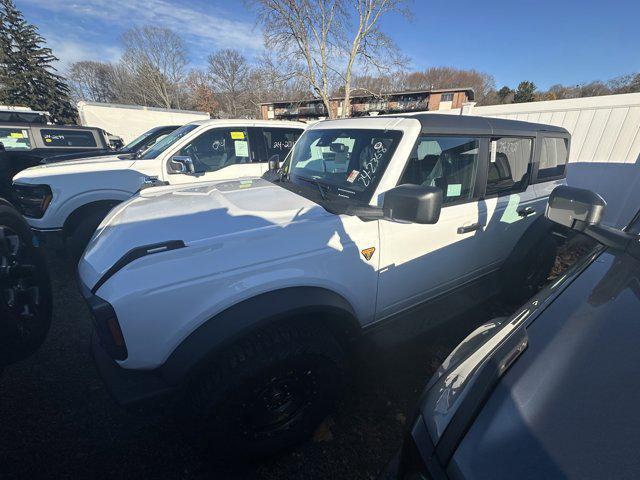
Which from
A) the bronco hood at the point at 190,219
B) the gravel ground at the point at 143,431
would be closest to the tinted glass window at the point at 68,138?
the gravel ground at the point at 143,431

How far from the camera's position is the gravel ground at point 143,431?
5.69 feet

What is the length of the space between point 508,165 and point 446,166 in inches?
36.7

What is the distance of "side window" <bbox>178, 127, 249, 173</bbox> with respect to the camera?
4.50 metres

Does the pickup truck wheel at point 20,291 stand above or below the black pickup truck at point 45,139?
below

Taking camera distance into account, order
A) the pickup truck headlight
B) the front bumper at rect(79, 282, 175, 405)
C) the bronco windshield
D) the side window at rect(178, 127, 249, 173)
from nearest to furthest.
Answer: the front bumper at rect(79, 282, 175, 405) < the bronco windshield < the pickup truck headlight < the side window at rect(178, 127, 249, 173)

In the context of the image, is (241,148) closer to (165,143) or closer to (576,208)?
(165,143)

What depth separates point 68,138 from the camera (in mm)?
7473

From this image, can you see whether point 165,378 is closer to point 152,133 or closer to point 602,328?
point 602,328

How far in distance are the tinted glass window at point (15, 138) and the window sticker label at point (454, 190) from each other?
32.1 ft

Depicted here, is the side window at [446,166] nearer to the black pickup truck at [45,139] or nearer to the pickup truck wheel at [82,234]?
the pickup truck wheel at [82,234]

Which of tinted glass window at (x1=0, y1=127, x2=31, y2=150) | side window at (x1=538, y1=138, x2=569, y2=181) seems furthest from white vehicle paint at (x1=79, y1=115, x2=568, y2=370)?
tinted glass window at (x1=0, y1=127, x2=31, y2=150)

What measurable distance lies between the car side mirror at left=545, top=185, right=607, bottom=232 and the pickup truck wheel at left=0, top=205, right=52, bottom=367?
3.82 meters

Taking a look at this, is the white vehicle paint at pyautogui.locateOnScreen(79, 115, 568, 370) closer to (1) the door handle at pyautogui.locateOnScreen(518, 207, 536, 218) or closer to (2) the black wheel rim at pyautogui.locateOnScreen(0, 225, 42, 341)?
(1) the door handle at pyautogui.locateOnScreen(518, 207, 536, 218)

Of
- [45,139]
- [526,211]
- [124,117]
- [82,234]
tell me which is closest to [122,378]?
[82,234]
